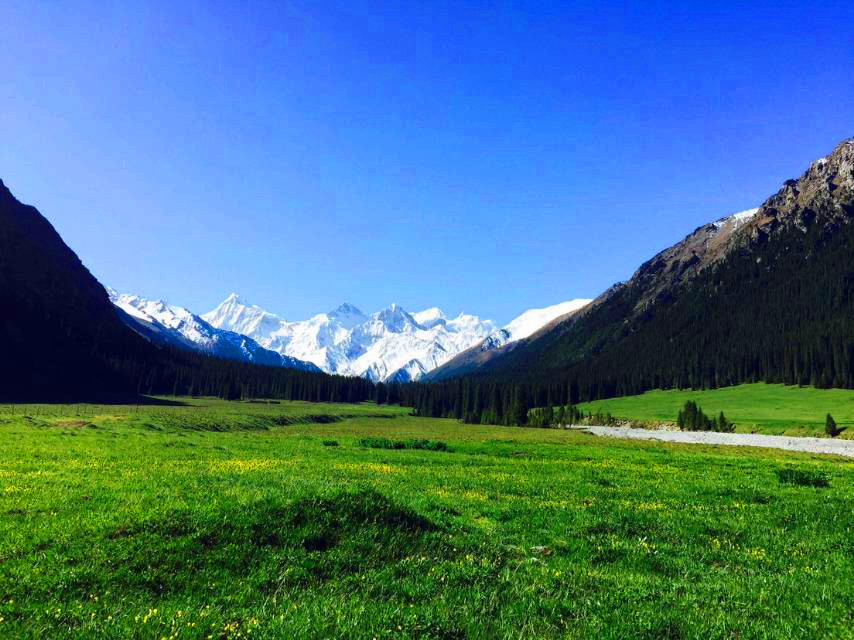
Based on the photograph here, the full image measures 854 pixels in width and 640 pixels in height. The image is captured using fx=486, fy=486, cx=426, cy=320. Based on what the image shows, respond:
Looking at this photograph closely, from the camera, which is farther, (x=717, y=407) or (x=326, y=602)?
(x=717, y=407)

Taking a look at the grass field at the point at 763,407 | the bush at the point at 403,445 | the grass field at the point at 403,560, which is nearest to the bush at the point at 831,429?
the grass field at the point at 763,407

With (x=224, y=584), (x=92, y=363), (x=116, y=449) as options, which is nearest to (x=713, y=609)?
(x=224, y=584)

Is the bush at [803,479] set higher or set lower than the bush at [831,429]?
higher

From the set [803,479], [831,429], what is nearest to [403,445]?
[803,479]

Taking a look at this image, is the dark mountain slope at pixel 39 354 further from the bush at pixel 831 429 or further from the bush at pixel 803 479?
the bush at pixel 831 429

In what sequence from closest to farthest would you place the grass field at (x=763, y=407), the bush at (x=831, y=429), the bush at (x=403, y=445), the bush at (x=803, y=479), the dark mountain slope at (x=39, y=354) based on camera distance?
the bush at (x=803, y=479)
the bush at (x=403, y=445)
the bush at (x=831, y=429)
the grass field at (x=763, y=407)
the dark mountain slope at (x=39, y=354)

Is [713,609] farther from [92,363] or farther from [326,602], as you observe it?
[92,363]

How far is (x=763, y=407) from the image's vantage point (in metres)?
138

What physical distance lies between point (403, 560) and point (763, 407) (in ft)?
523

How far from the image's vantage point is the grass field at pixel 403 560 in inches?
330

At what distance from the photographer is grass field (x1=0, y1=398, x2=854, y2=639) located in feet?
27.5

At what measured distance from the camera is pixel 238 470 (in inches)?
936

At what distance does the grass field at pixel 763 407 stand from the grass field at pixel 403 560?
10356 centimetres

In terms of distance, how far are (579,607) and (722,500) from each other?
15733 millimetres
